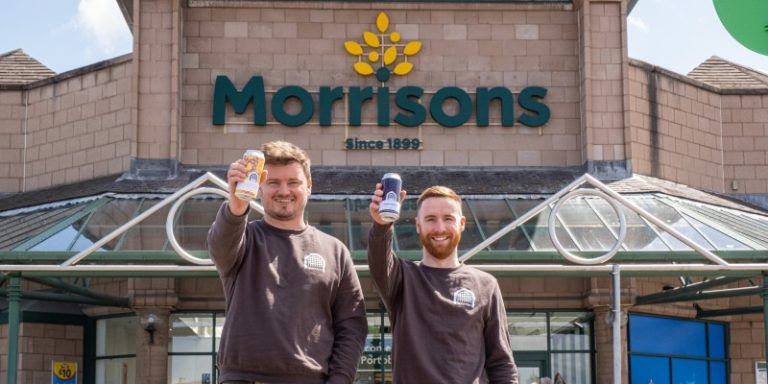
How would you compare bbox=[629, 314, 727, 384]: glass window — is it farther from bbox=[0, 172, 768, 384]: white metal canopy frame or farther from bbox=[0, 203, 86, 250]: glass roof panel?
bbox=[0, 203, 86, 250]: glass roof panel

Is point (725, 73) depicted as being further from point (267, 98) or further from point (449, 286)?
point (449, 286)

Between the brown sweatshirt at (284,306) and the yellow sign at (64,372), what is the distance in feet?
44.4

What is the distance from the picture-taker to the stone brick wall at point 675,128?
1847 centimetres

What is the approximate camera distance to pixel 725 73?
21594 mm

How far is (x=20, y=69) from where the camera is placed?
68.7 ft

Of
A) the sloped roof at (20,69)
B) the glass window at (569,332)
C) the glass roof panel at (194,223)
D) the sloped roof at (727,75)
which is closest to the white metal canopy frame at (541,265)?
the glass roof panel at (194,223)

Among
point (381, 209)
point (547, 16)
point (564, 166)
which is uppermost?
point (547, 16)

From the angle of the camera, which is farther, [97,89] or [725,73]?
[725,73]

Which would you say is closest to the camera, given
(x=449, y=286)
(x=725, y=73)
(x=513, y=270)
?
(x=449, y=286)

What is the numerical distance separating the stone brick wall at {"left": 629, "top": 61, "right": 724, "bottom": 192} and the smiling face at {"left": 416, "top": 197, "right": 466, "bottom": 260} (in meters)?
13.1

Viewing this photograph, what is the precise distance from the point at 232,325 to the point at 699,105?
1586 cm

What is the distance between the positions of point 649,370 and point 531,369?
1.98m

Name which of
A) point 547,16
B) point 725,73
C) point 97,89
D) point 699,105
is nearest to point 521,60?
point 547,16

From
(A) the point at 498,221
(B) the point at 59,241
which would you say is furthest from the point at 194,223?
(A) the point at 498,221
